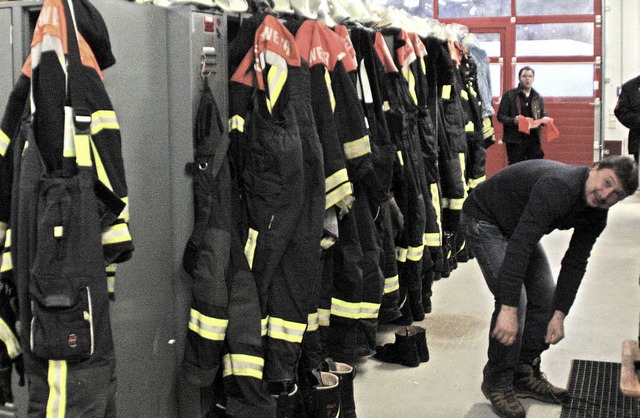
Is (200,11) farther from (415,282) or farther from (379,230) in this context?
(415,282)

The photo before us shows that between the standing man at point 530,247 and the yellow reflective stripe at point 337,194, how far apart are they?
0.73m

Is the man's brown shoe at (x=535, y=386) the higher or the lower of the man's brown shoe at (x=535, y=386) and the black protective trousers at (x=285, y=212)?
the lower

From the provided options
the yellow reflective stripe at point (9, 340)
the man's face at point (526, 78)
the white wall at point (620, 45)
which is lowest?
the yellow reflective stripe at point (9, 340)

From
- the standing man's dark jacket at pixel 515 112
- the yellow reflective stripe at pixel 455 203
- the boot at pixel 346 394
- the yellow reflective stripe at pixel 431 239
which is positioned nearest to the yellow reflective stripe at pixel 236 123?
the boot at pixel 346 394

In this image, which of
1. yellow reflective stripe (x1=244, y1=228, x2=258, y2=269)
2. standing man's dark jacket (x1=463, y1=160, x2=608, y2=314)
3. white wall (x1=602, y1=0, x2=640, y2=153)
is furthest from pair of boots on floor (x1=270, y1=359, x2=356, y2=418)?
white wall (x1=602, y1=0, x2=640, y2=153)

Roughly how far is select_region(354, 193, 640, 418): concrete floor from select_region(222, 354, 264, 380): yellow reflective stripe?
980mm

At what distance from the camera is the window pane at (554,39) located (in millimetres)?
12594

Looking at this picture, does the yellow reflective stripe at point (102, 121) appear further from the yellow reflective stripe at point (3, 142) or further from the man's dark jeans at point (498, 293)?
→ the man's dark jeans at point (498, 293)

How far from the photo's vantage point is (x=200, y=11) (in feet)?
11.2

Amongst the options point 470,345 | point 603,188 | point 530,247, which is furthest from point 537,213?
point 470,345

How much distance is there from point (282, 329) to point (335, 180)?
71 cm

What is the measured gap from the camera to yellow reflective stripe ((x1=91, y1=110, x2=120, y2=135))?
2.62 metres

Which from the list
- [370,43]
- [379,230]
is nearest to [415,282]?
[379,230]

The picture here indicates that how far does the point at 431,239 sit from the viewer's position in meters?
5.46
